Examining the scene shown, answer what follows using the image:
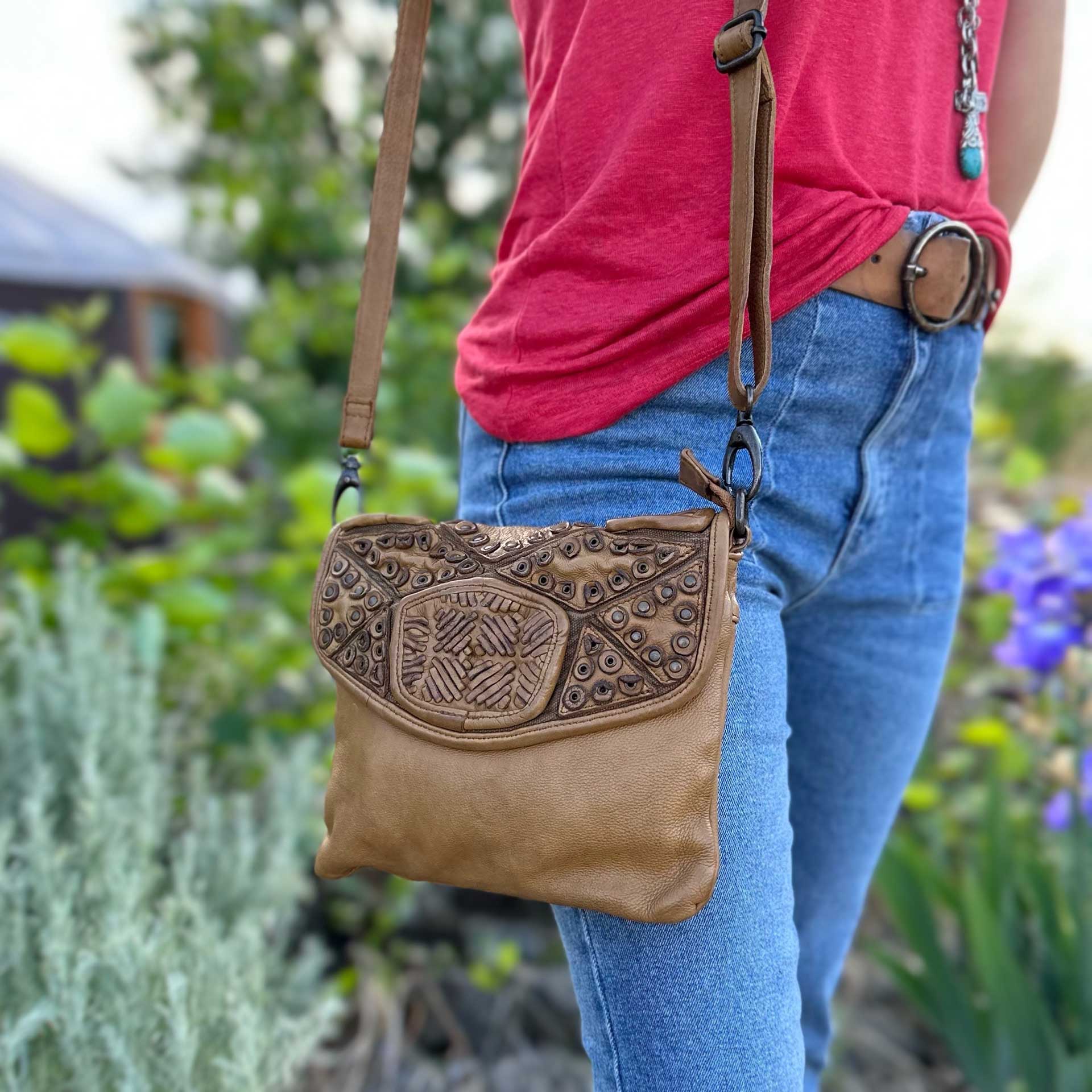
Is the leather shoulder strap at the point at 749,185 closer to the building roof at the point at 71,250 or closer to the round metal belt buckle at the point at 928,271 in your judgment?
the round metal belt buckle at the point at 928,271

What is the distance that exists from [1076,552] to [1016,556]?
0.47 feet

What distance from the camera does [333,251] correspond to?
4629mm

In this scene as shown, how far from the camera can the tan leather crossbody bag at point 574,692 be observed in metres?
0.68

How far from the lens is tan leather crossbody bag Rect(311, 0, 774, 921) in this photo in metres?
0.68

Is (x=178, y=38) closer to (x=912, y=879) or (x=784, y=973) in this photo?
(x=912, y=879)

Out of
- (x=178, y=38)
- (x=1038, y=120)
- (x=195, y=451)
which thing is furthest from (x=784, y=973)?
(x=178, y=38)

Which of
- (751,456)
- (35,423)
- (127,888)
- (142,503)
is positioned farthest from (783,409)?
(35,423)

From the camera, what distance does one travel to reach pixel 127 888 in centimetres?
122

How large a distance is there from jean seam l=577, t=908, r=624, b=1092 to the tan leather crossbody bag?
60 millimetres

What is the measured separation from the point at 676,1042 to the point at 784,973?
0.32 feet

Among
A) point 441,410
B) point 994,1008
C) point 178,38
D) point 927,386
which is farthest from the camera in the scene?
point 178,38

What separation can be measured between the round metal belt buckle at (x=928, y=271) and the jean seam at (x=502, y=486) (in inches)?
14.5

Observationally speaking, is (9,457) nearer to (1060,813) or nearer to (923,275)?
(923,275)

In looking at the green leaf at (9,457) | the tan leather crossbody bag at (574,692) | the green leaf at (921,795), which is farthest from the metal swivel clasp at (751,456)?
the green leaf at (9,457)
